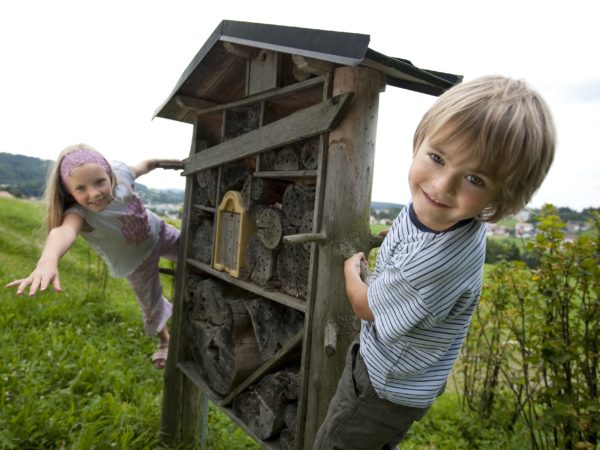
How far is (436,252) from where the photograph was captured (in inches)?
46.5

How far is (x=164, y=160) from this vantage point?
3215 mm

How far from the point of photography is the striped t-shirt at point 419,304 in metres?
1.19

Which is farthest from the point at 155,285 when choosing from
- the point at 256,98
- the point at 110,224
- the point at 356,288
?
the point at 356,288

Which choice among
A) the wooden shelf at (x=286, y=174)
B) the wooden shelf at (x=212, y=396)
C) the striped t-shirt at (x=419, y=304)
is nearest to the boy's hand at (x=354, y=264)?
the striped t-shirt at (x=419, y=304)

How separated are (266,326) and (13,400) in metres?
2.37

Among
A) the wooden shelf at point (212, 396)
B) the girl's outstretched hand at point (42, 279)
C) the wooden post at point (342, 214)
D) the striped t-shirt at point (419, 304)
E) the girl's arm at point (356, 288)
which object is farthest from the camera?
the wooden shelf at point (212, 396)

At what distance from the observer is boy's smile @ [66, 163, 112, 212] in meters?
2.62

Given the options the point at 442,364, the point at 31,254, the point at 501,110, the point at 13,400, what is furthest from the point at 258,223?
the point at 31,254

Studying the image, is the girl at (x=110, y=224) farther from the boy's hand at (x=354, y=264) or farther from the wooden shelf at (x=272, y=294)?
the boy's hand at (x=354, y=264)

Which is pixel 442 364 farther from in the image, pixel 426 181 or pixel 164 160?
pixel 164 160

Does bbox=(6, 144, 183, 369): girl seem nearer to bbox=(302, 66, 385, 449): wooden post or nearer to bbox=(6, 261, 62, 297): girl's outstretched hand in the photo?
bbox=(6, 261, 62, 297): girl's outstretched hand

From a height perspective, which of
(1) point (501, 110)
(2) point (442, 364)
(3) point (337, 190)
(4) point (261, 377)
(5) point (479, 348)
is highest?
(1) point (501, 110)

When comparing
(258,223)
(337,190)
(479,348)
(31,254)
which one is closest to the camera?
(337,190)

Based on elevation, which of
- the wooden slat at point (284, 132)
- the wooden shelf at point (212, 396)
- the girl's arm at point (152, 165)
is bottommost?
the wooden shelf at point (212, 396)
